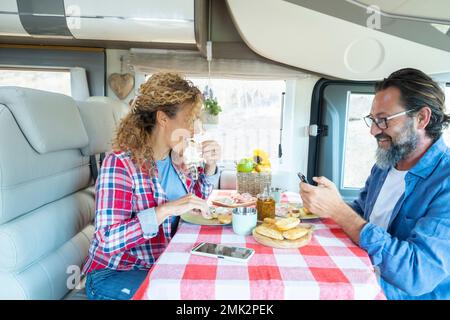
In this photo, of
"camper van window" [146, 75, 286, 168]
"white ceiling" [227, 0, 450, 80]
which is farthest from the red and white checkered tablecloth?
"camper van window" [146, 75, 286, 168]

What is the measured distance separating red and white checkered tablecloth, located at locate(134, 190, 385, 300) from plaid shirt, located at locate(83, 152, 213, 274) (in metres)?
0.20

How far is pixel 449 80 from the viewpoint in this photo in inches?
91.6

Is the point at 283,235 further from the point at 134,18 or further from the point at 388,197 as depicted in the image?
the point at 134,18

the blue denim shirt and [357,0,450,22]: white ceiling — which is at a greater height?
[357,0,450,22]: white ceiling

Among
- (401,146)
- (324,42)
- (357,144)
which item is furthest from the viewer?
(357,144)

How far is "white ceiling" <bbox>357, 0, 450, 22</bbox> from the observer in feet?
6.29

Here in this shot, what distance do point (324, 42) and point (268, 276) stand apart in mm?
1898

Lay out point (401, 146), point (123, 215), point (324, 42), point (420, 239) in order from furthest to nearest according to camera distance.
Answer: point (324, 42)
point (401, 146)
point (123, 215)
point (420, 239)

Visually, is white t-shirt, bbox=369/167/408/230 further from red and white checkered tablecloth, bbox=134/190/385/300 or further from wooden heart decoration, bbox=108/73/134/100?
wooden heart decoration, bbox=108/73/134/100

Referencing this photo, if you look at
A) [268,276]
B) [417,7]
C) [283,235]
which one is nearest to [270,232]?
[283,235]

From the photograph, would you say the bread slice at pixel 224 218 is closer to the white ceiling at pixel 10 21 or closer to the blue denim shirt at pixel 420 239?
the blue denim shirt at pixel 420 239

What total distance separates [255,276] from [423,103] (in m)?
0.85

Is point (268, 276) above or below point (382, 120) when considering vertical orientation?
below

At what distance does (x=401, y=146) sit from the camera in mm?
1092
